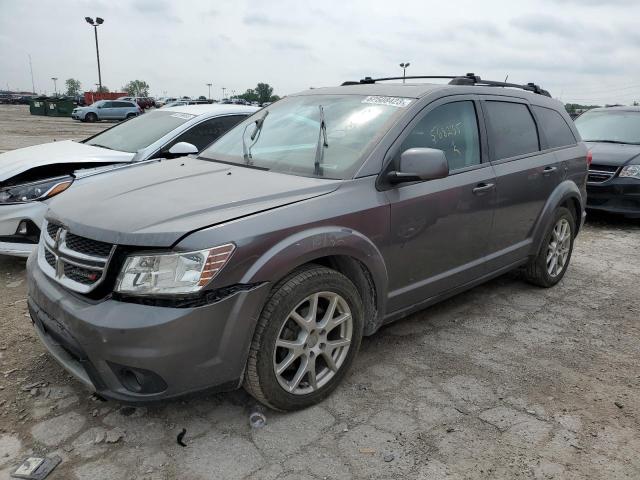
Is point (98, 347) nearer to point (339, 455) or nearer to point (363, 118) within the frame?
point (339, 455)

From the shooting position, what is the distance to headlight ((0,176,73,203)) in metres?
4.54

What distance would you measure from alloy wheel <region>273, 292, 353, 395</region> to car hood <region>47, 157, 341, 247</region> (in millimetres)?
578

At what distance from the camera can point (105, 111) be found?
34.9 m

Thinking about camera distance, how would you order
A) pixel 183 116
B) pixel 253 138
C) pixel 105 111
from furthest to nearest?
pixel 105 111 → pixel 183 116 → pixel 253 138

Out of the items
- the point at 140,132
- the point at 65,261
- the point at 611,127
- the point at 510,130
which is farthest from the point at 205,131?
the point at 611,127

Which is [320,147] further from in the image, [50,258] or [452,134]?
[50,258]

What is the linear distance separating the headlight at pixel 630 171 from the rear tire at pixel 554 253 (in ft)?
10.0

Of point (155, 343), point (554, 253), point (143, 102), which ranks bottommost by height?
point (143, 102)

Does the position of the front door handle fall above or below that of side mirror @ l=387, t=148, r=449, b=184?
below

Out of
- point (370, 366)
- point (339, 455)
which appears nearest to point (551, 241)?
point (370, 366)

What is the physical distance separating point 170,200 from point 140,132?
357cm

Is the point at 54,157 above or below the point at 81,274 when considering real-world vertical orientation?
above

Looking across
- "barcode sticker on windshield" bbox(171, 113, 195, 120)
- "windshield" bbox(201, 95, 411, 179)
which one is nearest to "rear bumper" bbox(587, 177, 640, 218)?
"windshield" bbox(201, 95, 411, 179)

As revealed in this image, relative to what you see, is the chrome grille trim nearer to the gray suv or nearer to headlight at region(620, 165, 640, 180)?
the gray suv
